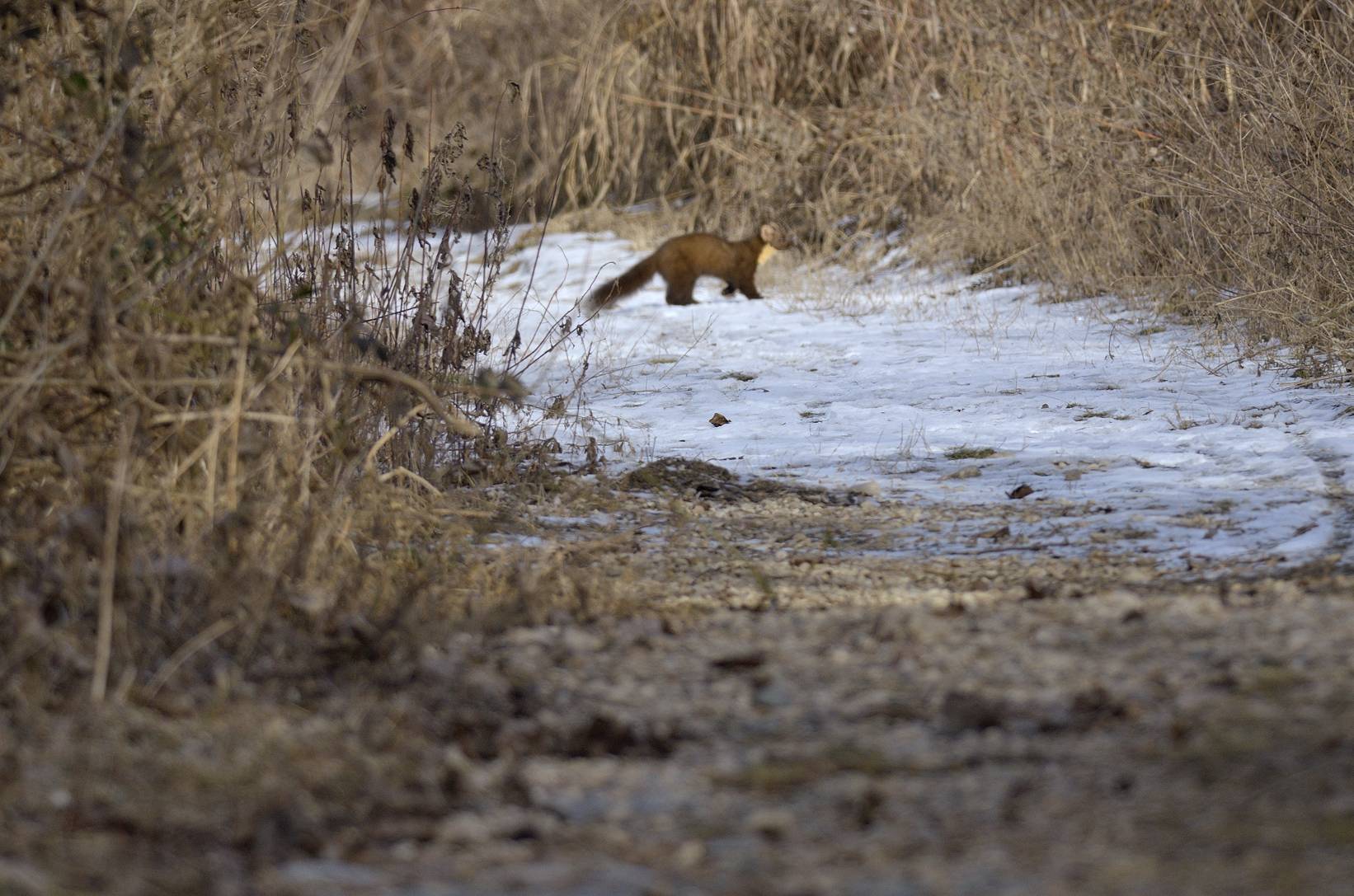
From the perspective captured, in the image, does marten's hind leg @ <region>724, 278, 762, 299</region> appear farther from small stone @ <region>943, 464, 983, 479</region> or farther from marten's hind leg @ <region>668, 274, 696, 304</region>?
small stone @ <region>943, 464, 983, 479</region>

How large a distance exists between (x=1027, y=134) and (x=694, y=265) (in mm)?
2201

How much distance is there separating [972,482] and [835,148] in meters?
6.59

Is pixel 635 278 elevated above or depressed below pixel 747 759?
Result: above

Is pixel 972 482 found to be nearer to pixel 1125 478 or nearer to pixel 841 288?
pixel 1125 478

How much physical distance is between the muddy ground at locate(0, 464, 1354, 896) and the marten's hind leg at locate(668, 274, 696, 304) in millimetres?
6058

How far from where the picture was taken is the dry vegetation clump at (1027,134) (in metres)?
6.15

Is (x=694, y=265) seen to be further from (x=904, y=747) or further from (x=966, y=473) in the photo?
(x=904, y=747)

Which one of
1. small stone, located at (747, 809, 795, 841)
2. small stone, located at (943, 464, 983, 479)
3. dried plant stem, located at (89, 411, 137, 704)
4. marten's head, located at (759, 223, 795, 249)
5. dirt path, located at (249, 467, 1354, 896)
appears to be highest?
marten's head, located at (759, 223, 795, 249)

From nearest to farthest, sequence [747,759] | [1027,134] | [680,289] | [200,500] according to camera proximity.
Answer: [747,759] → [200,500] → [1027,134] → [680,289]

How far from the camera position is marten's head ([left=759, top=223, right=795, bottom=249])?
9508 millimetres

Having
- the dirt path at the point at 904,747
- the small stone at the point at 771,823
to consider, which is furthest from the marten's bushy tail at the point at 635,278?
the small stone at the point at 771,823

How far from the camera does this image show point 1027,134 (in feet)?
29.9

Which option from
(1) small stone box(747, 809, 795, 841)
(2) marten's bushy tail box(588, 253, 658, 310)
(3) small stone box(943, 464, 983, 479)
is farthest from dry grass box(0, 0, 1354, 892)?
(2) marten's bushy tail box(588, 253, 658, 310)

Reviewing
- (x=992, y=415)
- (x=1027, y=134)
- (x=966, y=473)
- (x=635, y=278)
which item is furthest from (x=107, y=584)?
(x=1027, y=134)
